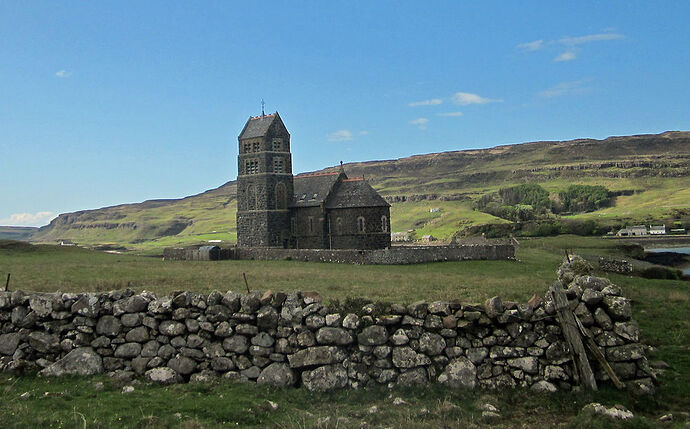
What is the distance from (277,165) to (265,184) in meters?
2.86

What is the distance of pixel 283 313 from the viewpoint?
11.7 m

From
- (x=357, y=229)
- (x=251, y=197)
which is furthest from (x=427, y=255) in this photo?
(x=251, y=197)

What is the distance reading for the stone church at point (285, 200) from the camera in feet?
198

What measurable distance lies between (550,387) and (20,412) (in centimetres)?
987

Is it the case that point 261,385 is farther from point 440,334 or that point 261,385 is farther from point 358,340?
point 440,334

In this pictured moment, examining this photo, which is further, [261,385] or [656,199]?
[656,199]

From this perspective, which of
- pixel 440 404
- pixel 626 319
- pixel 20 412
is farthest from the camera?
pixel 626 319

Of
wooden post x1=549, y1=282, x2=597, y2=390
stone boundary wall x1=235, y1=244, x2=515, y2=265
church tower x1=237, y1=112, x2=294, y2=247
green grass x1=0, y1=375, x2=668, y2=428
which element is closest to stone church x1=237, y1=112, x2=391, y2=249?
church tower x1=237, y1=112, x2=294, y2=247

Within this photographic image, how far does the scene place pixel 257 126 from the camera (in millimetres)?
65062

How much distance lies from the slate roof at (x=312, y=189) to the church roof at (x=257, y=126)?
A: 721 cm

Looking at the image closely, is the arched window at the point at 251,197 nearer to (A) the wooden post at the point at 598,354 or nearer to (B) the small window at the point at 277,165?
(B) the small window at the point at 277,165

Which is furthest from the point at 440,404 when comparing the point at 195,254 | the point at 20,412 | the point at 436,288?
the point at 195,254

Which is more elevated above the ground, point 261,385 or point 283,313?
point 283,313

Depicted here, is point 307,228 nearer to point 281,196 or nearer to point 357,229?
point 281,196
